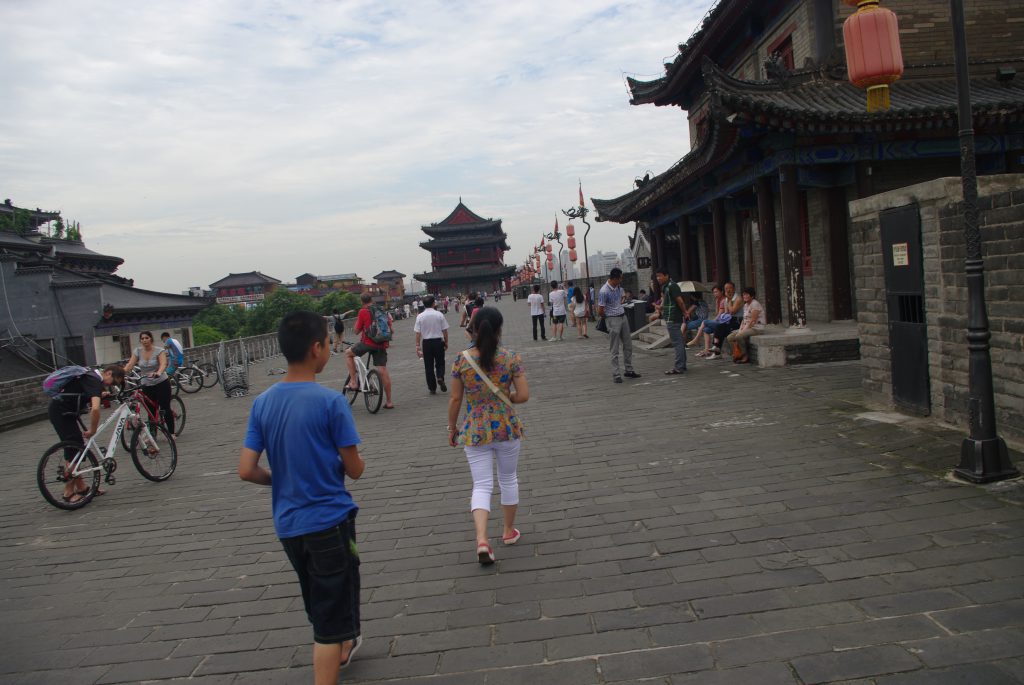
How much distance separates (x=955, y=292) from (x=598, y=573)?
433cm

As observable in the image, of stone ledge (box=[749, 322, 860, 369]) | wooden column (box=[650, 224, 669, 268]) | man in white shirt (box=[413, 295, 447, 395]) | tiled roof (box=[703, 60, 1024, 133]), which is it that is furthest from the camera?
wooden column (box=[650, 224, 669, 268])

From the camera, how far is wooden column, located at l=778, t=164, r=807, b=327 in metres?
11.9

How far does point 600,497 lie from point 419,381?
971 centimetres

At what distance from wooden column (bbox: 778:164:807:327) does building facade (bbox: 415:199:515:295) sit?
69.2 m

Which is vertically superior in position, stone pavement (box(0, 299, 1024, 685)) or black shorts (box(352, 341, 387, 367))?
black shorts (box(352, 341, 387, 367))

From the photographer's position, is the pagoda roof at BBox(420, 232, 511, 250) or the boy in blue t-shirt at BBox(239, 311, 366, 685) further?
the pagoda roof at BBox(420, 232, 511, 250)

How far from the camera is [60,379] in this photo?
22.7 ft

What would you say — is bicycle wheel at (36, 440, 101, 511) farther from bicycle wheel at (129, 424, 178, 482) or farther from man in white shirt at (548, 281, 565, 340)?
man in white shirt at (548, 281, 565, 340)

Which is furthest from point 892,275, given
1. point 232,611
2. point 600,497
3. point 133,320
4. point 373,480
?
point 133,320

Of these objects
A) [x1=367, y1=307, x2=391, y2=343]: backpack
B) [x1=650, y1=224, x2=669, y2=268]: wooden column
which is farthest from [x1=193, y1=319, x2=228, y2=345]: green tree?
[x1=367, y1=307, x2=391, y2=343]: backpack

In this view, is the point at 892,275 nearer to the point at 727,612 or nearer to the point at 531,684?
the point at 727,612

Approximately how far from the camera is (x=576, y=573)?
4141mm

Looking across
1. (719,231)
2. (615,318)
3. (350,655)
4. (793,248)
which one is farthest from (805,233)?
(350,655)

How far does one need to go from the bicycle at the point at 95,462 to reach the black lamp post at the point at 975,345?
728 centimetres
